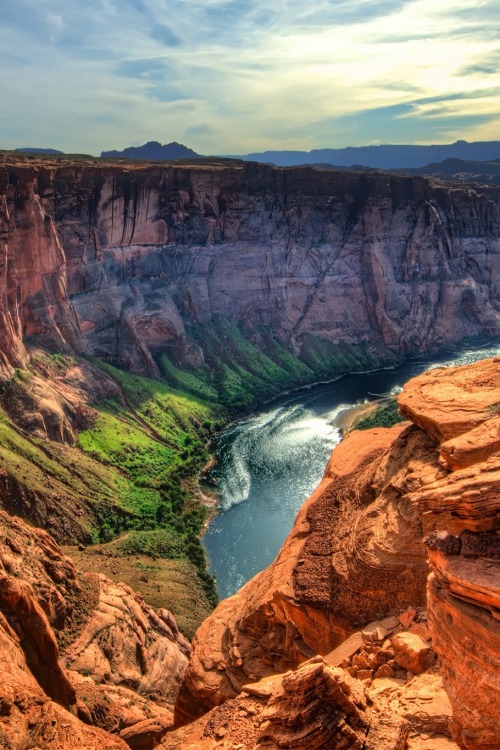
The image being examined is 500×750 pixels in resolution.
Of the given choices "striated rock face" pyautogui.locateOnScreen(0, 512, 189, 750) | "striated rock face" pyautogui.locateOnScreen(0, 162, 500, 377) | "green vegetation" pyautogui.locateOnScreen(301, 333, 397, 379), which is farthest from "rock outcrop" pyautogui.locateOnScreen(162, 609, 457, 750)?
"green vegetation" pyautogui.locateOnScreen(301, 333, 397, 379)

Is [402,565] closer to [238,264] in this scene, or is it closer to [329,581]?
[329,581]

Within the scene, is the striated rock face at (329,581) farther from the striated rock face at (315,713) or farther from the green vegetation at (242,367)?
the green vegetation at (242,367)

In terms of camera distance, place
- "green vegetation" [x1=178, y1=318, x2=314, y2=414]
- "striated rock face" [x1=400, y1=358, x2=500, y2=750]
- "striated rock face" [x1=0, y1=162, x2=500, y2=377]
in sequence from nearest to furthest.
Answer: "striated rock face" [x1=400, y1=358, x2=500, y2=750] < "striated rock face" [x1=0, y1=162, x2=500, y2=377] < "green vegetation" [x1=178, y1=318, x2=314, y2=414]

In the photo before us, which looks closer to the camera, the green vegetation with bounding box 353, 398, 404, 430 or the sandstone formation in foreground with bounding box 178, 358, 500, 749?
the sandstone formation in foreground with bounding box 178, 358, 500, 749

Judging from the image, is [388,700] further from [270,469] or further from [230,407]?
[230,407]

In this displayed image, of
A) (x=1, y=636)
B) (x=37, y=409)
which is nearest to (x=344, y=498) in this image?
(x=1, y=636)

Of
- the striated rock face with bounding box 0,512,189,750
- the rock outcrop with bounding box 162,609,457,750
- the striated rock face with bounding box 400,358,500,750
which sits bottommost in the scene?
the striated rock face with bounding box 0,512,189,750

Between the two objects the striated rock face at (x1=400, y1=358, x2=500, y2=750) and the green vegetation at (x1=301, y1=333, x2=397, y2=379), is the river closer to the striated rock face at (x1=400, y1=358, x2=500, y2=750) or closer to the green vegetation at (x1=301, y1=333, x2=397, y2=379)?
the green vegetation at (x1=301, y1=333, x2=397, y2=379)
